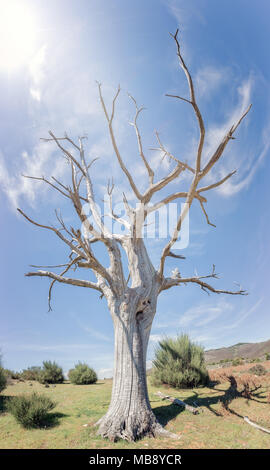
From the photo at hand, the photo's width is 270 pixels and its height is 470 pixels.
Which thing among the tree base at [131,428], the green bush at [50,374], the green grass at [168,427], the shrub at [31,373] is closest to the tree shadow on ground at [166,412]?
the green grass at [168,427]

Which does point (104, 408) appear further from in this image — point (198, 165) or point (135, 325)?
point (198, 165)

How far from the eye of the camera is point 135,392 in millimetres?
5645

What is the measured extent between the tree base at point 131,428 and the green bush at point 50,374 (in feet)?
31.1

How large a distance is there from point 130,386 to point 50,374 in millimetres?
9821

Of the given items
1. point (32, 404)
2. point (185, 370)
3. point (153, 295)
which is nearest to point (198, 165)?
point (153, 295)

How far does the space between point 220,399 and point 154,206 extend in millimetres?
6310

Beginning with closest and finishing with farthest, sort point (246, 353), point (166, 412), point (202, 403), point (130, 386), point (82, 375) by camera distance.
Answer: point (130, 386), point (166, 412), point (202, 403), point (82, 375), point (246, 353)

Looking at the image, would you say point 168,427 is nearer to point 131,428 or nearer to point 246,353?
point 131,428

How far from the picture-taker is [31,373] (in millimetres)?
14445

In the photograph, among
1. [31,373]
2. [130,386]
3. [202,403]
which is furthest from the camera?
[31,373]

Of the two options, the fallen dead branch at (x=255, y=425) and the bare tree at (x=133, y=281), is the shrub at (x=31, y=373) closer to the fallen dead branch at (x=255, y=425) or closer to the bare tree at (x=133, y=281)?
the bare tree at (x=133, y=281)

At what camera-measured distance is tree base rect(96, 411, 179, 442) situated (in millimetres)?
4992

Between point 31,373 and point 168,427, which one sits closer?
point 168,427

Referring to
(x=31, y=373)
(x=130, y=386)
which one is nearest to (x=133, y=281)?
(x=130, y=386)
